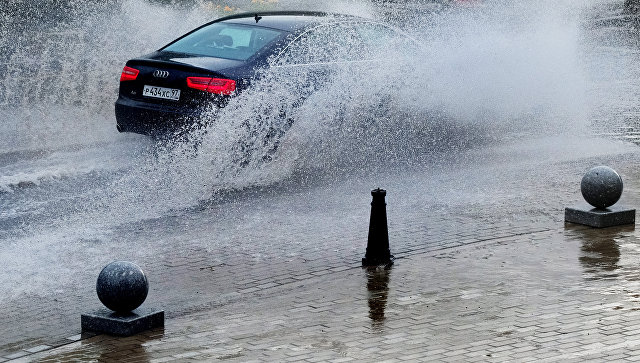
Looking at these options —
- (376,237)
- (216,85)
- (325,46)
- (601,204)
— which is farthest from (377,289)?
(325,46)

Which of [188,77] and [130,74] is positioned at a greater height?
[130,74]

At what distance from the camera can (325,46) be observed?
13.4 meters

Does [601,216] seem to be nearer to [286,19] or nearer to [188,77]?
[188,77]

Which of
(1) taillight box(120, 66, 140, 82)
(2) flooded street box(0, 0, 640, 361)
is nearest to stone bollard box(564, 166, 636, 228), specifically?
(2) flooded street box(0, 0, 640, 361)

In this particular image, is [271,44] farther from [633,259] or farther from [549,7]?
[549,7]

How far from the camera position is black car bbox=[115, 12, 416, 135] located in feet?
40.6

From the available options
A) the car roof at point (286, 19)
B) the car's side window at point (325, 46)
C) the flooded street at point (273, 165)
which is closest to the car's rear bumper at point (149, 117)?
the flooded street at point (273, 165)

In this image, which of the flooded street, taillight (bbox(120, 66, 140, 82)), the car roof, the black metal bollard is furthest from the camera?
the car roof

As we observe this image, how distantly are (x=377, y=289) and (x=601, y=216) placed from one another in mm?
2979

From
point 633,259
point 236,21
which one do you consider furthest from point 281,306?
point 236,21

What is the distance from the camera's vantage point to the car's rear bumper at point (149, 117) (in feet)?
40.8

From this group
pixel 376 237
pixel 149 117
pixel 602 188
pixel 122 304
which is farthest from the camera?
pixel 149 117

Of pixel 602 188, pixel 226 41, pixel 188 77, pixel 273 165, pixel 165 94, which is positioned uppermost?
pixel 226 41

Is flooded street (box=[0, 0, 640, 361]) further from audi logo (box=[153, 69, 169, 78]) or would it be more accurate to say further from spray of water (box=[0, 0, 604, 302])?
audi logo (box=[153, 69, 169, 78])
